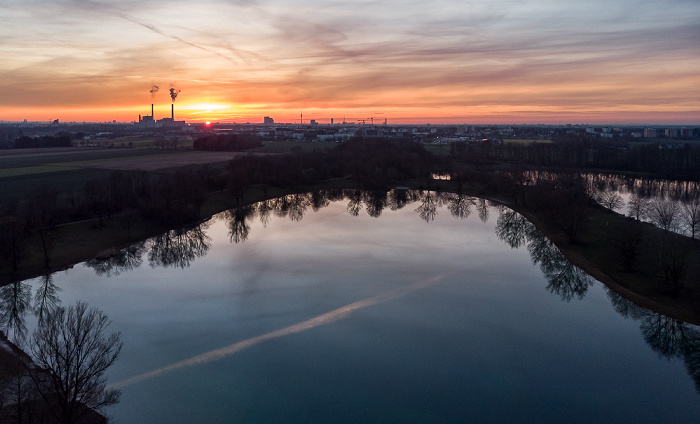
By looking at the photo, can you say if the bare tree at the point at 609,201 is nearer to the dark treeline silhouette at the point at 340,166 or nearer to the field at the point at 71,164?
the dark treeline silhouette at the point at 340,166

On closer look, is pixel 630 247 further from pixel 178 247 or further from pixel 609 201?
pixel 178 247

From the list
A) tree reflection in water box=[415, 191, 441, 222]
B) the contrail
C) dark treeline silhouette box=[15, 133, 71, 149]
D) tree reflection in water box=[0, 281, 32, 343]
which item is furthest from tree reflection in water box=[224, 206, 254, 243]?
dark treeline silhouette box=[15, 133, 71, 149]

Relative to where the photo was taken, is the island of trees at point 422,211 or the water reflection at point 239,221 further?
the water reflection at point 239,221

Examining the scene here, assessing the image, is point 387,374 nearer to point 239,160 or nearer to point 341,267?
point 341,267

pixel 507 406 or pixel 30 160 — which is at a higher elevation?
pixel 30 160

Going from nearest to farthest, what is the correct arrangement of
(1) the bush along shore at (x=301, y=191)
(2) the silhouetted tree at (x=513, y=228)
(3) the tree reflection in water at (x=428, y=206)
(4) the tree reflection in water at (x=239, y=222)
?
(1) the bush along shore at (x=301, y=191) → (2) the silhouetted tree at (x=513, y=228) → (4) the tree reflection in water at (x=239, y=222) → (3) the tree reflection in water at (x=428, y=206)

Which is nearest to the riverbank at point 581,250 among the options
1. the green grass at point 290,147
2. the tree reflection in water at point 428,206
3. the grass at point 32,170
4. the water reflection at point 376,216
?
the water reflection at point 376,216

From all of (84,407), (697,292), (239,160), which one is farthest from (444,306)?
(239,160)
